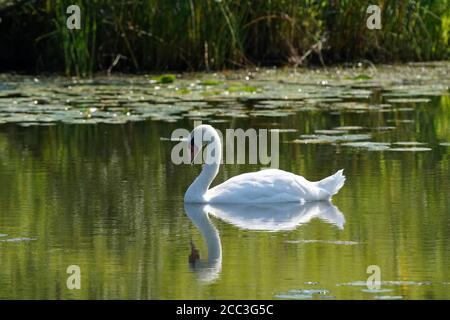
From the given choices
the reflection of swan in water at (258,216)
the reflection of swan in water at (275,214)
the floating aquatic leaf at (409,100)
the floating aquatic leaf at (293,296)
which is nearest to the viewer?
the floating aquatic leaf at (293,296)

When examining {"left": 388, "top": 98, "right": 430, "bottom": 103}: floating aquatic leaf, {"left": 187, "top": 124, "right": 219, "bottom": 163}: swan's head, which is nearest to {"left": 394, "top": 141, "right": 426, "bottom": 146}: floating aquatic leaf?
{"left": 187, "top": 124, "right": 219, "bottom": 163}: swan's head

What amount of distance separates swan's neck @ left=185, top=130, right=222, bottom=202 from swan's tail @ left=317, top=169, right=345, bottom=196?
0.73 metres

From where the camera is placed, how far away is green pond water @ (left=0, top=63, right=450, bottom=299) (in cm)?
689

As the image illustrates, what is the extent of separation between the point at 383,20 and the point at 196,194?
25.8 feet

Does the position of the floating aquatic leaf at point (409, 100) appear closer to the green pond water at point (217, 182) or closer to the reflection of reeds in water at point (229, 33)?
the green pond water at point (217, 182)

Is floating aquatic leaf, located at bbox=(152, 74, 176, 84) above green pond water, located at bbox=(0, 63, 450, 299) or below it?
above

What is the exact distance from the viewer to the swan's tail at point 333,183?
9125 mm

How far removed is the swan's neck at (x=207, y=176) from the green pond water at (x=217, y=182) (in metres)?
0.13

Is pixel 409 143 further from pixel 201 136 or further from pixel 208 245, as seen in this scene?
pixel 208 245

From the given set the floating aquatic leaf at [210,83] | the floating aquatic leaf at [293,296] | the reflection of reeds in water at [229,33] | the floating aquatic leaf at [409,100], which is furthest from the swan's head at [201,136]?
the reflection of reeds in water at [229,33]

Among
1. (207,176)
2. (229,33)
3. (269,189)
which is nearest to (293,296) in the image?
(269,189)

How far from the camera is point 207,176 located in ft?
30.4

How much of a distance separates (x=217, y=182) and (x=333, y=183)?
1.34m

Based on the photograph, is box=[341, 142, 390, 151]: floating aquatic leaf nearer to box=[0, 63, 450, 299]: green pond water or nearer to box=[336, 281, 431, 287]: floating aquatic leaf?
box=[0, 63, 450, 299]: green pond water
